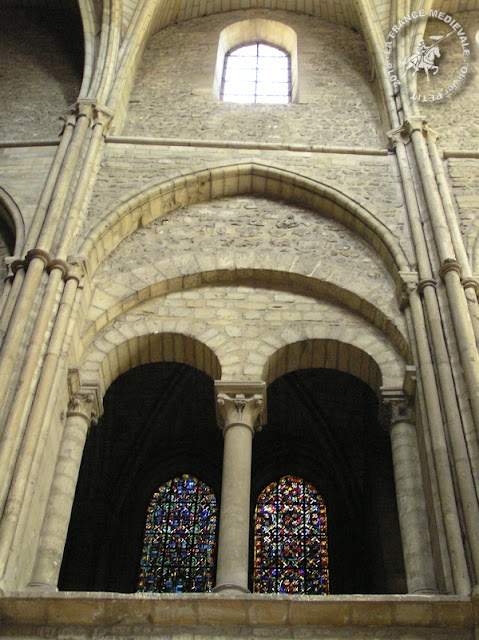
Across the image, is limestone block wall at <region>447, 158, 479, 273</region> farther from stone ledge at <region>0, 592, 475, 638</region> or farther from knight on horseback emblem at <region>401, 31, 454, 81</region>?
stone ledge at <region>0, 592, 475, 638</region>

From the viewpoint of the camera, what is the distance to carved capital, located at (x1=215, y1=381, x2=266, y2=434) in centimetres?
807

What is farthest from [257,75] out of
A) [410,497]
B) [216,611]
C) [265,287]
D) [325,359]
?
[216,611]

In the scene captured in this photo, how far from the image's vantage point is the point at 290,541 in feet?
35.8

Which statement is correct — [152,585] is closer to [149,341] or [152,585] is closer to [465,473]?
[149,341]

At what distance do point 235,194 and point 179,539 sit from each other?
4621 mm

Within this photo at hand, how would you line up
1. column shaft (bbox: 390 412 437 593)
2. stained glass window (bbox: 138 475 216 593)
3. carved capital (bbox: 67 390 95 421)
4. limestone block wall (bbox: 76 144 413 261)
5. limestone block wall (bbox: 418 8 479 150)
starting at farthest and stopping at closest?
1. limestone block wall (bbox: 418 8 479 150)
2. stained glass window (bbox: 138 475 216 593)
3. limestone block wall (bbox: 76 144 413 261)
4. carved capital (bbox: 67 390 95 421)
5. column shaft (bbox: 390 412 437 593)

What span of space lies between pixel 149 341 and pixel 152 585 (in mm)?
3665

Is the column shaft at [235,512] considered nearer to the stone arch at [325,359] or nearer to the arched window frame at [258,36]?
the stone arch at [325,359]

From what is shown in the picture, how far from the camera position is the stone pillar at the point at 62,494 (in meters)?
6.84

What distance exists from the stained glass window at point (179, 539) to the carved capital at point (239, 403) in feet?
10.9

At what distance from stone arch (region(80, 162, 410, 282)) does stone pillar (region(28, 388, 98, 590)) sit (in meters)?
1.75

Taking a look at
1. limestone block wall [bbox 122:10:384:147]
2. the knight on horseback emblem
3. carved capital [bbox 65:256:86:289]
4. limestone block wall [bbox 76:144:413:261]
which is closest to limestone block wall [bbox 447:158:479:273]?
limestone block wall [bbox 76:144:413:261]

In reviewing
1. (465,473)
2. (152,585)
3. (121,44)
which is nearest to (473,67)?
(121,44)

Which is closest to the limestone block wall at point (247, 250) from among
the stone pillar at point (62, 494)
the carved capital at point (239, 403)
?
the stone pillar at point (62, 494)
